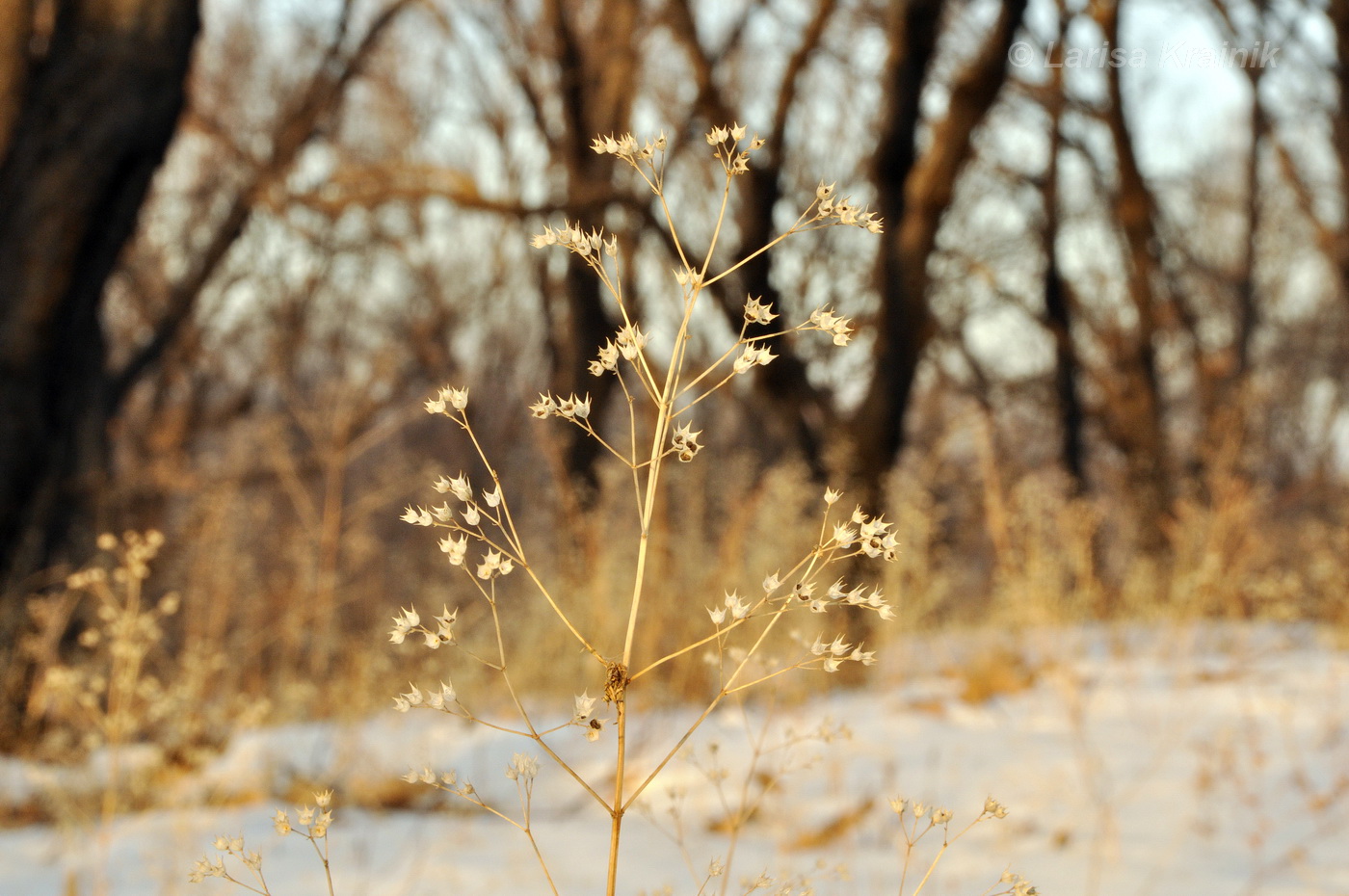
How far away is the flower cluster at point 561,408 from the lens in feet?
3.28

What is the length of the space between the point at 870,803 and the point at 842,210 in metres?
2.47

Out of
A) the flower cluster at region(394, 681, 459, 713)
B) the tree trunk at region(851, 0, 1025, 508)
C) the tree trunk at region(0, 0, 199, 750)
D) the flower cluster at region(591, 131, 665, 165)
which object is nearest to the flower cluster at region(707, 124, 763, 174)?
the flower cluster at region(591, 131, 665, 165)

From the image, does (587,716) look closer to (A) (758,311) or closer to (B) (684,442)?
(B) (684,442)

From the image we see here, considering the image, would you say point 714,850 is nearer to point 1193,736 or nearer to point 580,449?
point 1193,736

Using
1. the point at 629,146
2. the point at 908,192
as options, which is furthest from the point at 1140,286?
the point at 629,146

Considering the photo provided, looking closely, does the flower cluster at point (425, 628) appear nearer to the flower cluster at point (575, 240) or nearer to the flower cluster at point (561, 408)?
the flower cluster at point (561, 408)

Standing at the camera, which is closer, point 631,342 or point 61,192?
point 631,342

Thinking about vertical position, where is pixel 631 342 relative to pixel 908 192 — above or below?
below

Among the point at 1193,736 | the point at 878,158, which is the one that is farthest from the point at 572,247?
the point at 878,158

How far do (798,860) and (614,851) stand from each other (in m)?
1.99

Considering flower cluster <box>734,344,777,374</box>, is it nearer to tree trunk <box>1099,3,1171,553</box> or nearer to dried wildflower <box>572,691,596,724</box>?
dried wildflower <box>572,691,596,724</box>

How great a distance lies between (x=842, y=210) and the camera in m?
1.01

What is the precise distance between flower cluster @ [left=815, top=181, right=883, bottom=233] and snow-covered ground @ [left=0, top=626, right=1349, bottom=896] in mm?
1305

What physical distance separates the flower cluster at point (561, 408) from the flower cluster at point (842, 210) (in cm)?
27
